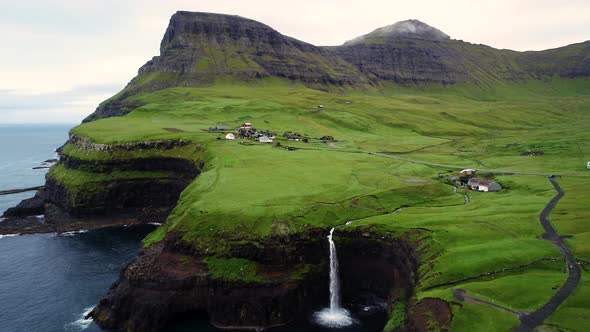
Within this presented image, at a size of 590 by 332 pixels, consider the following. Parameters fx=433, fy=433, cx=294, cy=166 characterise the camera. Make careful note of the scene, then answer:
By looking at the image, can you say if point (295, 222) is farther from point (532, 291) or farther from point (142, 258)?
point (532, 291)

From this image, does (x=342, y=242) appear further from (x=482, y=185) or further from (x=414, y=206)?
(x=482, y=185)

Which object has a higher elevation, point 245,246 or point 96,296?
point 245,246

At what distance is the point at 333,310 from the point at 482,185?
5418 cm

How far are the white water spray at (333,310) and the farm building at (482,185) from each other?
45.6 meters

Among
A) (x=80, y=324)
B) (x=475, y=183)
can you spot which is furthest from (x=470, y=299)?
(x=80, y=324)

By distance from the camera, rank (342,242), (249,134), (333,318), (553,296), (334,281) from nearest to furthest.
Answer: (553,296)
(333,318)
(334,281)
(342,242)
(249,134)

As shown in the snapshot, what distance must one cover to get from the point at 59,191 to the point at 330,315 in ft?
361

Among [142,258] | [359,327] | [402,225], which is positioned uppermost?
[402,225]

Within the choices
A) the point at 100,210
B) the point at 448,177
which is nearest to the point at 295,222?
the point at 448,177

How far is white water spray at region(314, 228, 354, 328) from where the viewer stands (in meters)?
70.2

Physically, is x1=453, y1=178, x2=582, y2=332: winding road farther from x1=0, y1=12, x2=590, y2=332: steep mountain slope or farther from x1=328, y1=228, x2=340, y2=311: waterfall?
x1=328, y1=228, x2=340, y2=311: waterfall

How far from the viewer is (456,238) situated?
69750mm

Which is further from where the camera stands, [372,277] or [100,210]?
[100,210]

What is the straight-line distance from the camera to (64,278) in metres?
91.7
